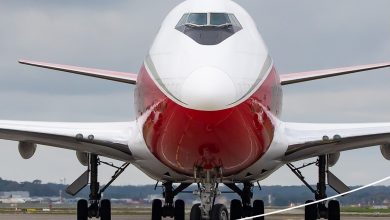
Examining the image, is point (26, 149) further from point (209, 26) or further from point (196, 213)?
point (209, 26)

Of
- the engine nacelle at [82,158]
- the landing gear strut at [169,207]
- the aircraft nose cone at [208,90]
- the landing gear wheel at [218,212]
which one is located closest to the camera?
the aircraft nose cone at [208,90]

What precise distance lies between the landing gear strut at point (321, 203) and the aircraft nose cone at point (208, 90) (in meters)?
10.0

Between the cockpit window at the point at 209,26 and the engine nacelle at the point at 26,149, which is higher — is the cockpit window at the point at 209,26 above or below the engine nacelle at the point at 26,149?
above

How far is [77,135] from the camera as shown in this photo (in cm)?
2309

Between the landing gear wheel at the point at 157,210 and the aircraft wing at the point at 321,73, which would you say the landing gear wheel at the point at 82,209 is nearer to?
the landing gear wheel at the point at 157,210

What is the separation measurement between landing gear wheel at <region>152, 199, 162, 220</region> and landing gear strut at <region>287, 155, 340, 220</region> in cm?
434

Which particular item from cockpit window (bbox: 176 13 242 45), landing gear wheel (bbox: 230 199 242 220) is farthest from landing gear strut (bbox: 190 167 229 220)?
landing gear wheel (bbox: 230 199 242 220)

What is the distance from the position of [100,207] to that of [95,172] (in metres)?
0.96

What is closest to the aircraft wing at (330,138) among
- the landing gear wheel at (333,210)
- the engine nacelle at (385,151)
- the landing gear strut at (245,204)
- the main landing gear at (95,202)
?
the engine nacelle at (385,151)

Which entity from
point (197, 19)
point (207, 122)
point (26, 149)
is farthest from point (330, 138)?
Answer: point (26, 149)

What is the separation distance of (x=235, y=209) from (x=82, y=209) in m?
4.51

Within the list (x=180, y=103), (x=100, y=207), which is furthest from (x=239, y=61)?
(x=100, y=207)

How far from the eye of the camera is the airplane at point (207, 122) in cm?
1725

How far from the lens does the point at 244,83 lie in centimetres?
1775
